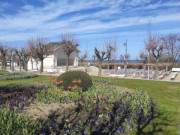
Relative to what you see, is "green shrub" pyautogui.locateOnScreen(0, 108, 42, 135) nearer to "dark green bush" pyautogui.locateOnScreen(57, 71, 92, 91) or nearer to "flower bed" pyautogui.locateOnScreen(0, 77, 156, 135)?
"flower bed" pyautogui.locateOnScreen(0, 77, 156, 135)

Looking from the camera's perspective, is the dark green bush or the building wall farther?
the building wall

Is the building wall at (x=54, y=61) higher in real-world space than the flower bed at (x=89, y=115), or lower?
higher

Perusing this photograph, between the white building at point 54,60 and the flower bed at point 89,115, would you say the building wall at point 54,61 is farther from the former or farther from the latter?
the flower bed at point 89,115

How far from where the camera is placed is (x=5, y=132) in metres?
3.11

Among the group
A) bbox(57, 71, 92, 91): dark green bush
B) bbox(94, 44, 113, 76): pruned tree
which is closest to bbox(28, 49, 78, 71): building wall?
bbox(94, 44, 113, 76): pruned tree

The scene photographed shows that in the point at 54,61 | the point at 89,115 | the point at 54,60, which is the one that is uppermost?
the point at 54,60

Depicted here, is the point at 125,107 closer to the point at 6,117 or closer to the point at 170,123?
the point at 170,123

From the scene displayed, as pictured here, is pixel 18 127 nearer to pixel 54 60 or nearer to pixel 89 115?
pixel 89 115

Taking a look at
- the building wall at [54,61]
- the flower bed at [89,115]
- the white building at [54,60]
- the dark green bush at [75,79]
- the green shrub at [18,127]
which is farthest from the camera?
the building wall at [54,61]

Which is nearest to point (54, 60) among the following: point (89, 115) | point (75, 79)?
point (75, 79)

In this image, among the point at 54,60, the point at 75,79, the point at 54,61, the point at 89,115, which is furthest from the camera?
the point at 54,60

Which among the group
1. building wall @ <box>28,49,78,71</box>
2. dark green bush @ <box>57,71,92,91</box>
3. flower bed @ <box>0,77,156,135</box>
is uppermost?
building wall @ <box>28,49,78,71</box>

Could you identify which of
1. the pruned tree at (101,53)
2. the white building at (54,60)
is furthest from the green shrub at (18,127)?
the white building at (54,60)

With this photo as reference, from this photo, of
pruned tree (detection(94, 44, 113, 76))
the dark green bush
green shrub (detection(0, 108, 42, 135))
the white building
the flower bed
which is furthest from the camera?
the white building
